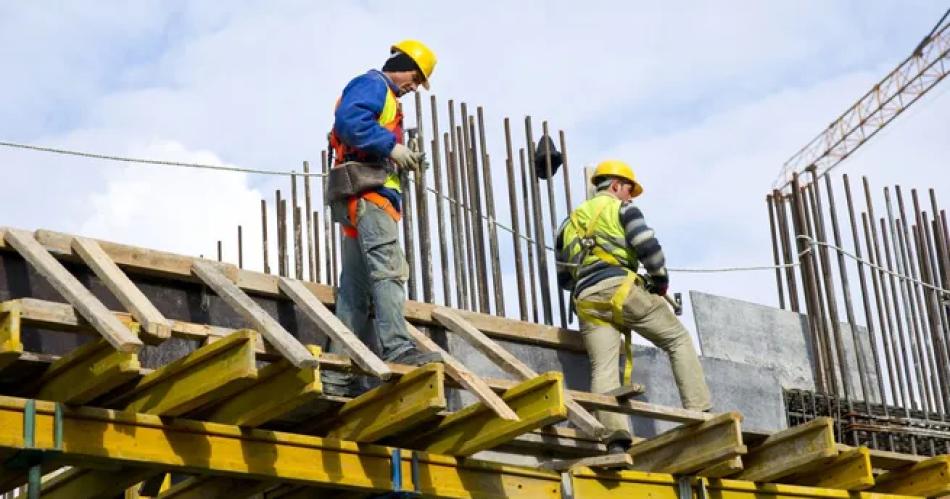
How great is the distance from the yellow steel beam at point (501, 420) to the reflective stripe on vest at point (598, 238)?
7.66 feet

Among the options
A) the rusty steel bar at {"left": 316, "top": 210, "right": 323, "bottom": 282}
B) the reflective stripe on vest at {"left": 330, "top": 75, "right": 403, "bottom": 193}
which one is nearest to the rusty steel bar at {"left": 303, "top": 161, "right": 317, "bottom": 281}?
the rusty steel bar at {"left": 316, "top": 210, "right": 323, "bottom": 282}

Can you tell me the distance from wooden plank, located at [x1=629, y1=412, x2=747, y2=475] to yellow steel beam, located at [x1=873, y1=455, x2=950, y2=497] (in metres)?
2.31

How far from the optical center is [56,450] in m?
7.52

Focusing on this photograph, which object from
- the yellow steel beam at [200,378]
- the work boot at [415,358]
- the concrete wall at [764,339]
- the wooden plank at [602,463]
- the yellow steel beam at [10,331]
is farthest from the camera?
the concrete wall at [764,339]

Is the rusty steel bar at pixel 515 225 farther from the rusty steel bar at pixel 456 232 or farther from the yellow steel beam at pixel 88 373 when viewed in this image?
the yellow steel beam at pixel 88 373

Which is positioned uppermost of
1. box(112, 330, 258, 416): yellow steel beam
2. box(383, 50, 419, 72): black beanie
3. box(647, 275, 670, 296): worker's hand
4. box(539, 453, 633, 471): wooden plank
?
box(383, 50, 419, 72): black beanie

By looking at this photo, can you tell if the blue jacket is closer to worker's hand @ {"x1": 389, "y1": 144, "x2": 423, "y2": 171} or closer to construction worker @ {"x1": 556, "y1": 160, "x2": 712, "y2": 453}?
worker's hand @ {"x1": 389, "y1": 144, "x2": 423, "y2": 171}

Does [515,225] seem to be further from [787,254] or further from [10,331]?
[10,331]

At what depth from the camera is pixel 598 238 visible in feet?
36.4

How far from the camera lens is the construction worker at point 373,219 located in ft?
30.7

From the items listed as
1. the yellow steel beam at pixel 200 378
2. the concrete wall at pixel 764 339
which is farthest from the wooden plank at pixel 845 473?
the yellow steel beam at pixel 200 378

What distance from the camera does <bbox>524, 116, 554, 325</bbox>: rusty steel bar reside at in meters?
12.4

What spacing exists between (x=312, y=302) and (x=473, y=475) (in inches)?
53.2

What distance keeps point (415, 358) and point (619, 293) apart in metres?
2.12
